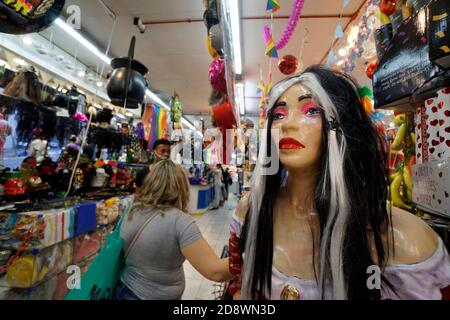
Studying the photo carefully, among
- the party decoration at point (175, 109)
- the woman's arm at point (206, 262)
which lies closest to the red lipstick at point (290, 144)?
the woman's arm at point (206, 262)

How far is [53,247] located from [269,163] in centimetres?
190

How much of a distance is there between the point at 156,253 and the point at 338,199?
874 mm

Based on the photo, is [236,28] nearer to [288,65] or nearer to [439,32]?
[288,65]

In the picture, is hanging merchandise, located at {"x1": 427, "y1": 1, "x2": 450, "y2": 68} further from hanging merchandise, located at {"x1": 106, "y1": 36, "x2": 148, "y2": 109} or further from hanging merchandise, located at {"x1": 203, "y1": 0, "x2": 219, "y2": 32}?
hanging merchandise, located at {"x1": 106, "y1": 36, "x2": 148, "y2": 109}

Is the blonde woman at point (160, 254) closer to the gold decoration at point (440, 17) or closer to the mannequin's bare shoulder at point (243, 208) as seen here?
the mannequin's bare shoulder at point (243, 208)

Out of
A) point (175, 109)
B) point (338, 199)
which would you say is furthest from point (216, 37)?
point (175, 109)

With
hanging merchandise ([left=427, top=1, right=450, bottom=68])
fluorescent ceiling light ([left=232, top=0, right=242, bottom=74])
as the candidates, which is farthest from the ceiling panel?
hanging merchandise ([left=427, top=1, right=450, bottom=68])

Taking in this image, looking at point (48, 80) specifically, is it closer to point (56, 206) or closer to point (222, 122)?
point (56, 206)

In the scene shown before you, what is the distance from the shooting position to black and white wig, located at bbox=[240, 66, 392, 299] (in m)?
0.53

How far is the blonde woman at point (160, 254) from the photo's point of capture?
3.43ft

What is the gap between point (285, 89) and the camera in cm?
67

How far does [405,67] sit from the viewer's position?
748 millimetres
